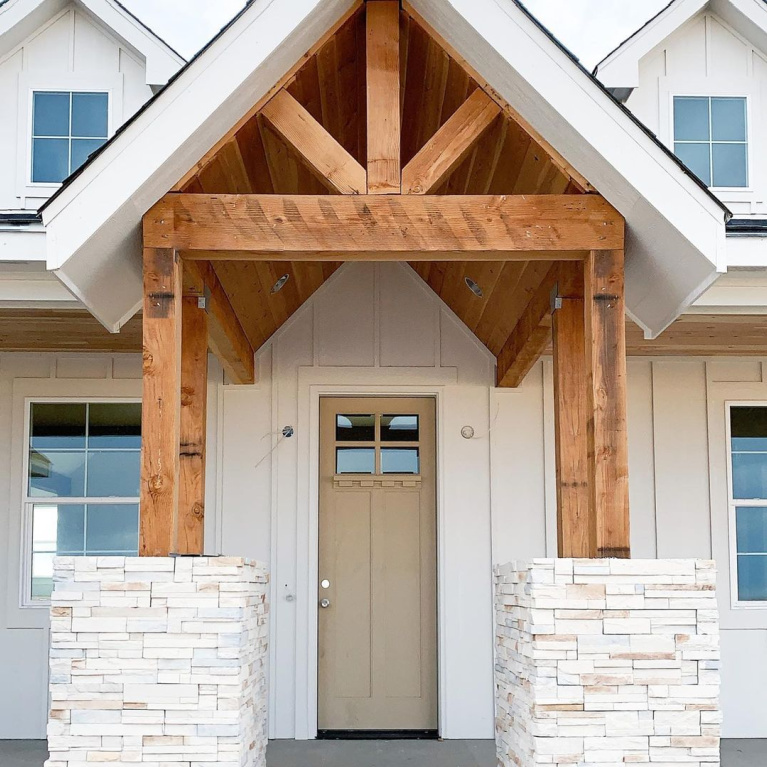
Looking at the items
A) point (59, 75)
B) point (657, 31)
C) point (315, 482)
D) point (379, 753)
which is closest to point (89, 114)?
point (59, 75)

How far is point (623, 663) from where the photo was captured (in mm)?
4441

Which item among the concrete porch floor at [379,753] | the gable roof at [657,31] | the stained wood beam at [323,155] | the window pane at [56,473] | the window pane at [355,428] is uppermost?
the gable roof at [657,31]

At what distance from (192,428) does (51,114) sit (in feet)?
10.3

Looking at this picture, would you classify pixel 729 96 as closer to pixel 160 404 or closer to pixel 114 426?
pixel 114 426

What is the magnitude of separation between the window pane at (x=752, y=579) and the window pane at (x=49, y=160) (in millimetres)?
5471

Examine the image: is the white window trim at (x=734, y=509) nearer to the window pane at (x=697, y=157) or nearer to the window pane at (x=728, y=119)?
the window pane at (x=697, y=157)

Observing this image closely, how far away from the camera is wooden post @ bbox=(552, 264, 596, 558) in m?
5.54

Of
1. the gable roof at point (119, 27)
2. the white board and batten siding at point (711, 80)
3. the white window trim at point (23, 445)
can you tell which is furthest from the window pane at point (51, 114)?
the white board and batten siding at point (711, 80)

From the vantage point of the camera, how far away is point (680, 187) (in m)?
4.62

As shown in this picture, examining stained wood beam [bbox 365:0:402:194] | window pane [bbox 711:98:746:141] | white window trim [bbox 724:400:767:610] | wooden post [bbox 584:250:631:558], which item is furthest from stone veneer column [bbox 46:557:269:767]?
window pane [bbox 711:98:746:141]

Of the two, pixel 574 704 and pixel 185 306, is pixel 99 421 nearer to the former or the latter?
pixel 185 306

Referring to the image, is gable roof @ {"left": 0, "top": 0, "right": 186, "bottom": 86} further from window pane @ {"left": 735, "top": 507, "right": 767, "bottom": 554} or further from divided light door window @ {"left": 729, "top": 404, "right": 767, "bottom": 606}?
window pane @ {"left": 735, "top": 507, "right": 767, "bottom": 554}

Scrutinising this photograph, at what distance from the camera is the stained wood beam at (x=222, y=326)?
17.8 feet

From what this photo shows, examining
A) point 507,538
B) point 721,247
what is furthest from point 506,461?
point 721,247
